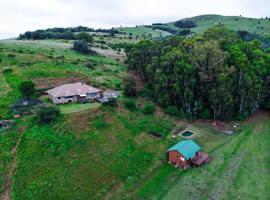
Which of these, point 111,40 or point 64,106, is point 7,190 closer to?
point 64,106

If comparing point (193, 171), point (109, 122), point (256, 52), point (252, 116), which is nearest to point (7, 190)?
point (109, 122)

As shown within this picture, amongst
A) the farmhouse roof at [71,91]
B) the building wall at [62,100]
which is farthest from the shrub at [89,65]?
the building wall at [62,100]

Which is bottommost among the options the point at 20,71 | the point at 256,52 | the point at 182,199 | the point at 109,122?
the point at 182,199

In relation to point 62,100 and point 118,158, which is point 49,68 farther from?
point 118,158

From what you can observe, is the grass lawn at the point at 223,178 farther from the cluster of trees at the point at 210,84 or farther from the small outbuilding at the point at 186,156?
the cluster of trees at the point at 210,84

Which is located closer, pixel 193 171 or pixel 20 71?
pixel 193 171

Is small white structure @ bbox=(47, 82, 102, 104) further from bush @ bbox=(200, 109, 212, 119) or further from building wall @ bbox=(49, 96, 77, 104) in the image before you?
bush @ bbox=(200, 109, 212, 119)
